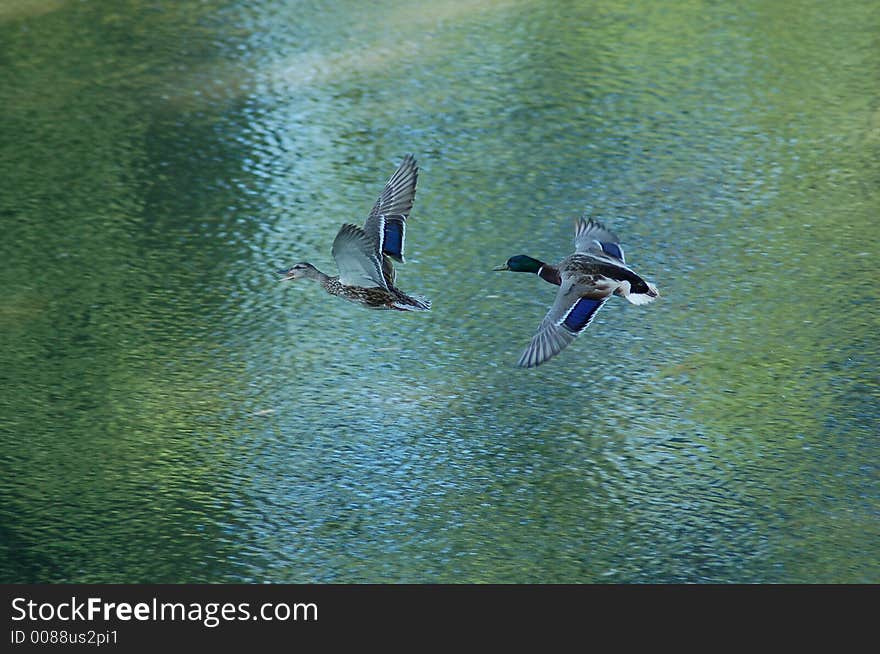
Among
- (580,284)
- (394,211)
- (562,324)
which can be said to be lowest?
(562,324)

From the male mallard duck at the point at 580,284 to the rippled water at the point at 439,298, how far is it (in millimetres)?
→ 161

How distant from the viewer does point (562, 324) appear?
13.5ft

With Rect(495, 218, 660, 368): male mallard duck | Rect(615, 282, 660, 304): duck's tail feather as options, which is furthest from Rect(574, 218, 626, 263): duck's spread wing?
Rect(615, 282, 660, 304): duck's tail feather

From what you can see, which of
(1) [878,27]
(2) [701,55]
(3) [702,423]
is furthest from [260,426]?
(1) [878,27]

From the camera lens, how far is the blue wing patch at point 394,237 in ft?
14.3

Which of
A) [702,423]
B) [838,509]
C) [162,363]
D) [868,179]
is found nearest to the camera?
[838,509]

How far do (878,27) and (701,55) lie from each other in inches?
31.0

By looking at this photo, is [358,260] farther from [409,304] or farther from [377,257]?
[409,304]

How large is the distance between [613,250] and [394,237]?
663 mm

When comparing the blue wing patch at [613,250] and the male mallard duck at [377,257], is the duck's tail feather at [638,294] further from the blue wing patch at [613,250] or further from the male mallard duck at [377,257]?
the male mallard duck at [377,257]

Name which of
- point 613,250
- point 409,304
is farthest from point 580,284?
point 409,304

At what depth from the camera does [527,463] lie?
388cm
